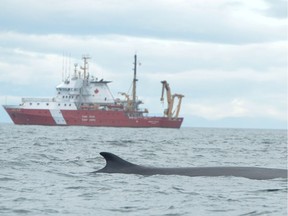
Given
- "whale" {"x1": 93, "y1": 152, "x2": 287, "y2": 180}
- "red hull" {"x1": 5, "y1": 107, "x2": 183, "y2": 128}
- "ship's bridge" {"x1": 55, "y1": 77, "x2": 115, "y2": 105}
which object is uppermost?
"ship's bridge" {"x1": 55, "y1": 77, "x2": 115, "y2": 105}

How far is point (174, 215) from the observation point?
37.0ft

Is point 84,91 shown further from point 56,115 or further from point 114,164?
point 114,164

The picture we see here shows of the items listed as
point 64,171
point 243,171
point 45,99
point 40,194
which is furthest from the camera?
point 45,99

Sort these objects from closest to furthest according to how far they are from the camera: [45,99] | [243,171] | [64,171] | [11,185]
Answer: [11,185] < [243,171] < [64,171] < [45,99]

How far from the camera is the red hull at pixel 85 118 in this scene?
10656 cm

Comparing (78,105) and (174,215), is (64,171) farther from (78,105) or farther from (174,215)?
(78,105)

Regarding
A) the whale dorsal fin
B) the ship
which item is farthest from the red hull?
the whale dorsal fin

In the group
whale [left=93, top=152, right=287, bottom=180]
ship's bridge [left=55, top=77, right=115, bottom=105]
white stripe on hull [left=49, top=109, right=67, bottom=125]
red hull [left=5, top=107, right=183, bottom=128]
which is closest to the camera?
whale [left=93, top=152, right=287, bottom=180]

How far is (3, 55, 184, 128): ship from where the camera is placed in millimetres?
107125

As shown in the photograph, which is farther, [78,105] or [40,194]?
[78,105]

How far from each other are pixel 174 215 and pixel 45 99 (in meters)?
99.2

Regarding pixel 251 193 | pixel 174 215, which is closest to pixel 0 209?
pixel 174 215

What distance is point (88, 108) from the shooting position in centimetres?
10850

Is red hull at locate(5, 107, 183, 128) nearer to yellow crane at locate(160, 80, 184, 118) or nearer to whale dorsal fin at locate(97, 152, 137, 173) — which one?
yellow crane at locate(160, 80, 184, 118)
